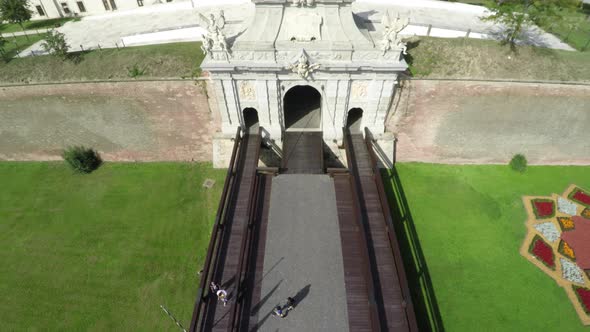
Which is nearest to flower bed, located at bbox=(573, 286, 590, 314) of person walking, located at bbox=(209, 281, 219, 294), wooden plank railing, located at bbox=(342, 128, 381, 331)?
wooden plank railing, located at bbox=(342, 128, 381, 331)

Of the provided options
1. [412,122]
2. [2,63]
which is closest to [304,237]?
[412,122]

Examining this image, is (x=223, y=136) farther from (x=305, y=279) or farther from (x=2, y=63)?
(x=2, y=63)

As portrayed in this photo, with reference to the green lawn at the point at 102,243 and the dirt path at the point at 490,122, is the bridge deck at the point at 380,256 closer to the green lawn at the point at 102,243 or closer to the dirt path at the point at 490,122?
the dirt path at the point at 490,122

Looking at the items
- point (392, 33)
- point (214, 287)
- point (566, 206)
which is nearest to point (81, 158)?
point (214, 287)

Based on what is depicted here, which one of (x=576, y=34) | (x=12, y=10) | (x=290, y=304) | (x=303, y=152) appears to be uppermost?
(x=12, y=10)

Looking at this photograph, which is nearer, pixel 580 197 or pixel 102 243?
pixel 102 243

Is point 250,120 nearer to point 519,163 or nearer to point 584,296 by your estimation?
point 519,163

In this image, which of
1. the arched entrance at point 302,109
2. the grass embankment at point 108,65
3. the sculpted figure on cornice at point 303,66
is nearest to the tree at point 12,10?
the grass embankment at point 108,65
